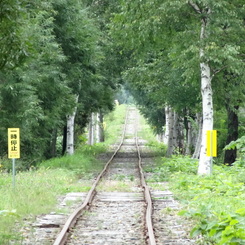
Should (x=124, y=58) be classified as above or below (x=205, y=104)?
above

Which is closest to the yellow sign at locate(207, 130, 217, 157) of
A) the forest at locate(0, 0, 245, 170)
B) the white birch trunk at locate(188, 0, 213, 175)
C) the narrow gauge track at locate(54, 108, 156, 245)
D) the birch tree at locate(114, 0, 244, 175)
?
the forest at locate(0, 0, 245, 170)

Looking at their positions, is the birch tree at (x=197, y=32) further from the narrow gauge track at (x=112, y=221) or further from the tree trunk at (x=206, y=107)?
the narrow gauge track at (x=112, y=221)

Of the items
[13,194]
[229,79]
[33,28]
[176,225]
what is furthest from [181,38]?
[176,225]

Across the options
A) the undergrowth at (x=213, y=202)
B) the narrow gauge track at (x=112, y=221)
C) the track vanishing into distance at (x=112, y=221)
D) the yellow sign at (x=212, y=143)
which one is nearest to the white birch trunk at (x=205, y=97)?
the undergrowth at (x=213, y=202)

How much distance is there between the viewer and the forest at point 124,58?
60.5 feet

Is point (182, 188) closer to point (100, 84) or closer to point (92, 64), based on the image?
point (92, 64)

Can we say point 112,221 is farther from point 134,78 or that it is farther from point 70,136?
point 70,136

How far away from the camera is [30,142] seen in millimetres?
26062

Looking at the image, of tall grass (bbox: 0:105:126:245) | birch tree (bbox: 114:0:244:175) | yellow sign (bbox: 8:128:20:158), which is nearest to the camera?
tall grass (bbox: 0:105:126:245)

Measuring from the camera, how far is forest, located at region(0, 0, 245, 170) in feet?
60.5

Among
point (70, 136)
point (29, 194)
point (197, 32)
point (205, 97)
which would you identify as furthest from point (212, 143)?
point (70, 136)

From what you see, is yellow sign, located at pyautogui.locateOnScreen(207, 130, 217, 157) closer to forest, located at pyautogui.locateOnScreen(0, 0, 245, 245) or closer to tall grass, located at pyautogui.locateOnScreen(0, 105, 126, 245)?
forest, located at pyautogui.locateOnScreen(0, 0, 245, 245)

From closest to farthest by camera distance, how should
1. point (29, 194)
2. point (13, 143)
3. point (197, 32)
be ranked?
point (29, 194)
point (13, 143)
point (197, 32)

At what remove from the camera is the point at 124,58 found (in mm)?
34219
